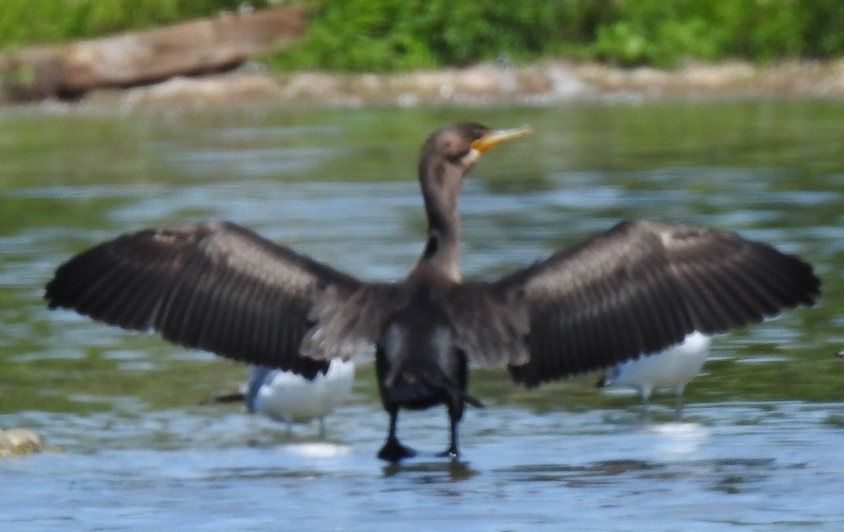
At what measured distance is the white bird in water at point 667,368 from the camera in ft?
37.6

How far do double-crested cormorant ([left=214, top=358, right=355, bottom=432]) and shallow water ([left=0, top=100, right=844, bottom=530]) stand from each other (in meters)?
0.16

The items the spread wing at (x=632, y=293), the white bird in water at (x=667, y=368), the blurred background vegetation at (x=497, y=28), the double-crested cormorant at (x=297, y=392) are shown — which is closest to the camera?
the spread wing at (x=632, y=293)

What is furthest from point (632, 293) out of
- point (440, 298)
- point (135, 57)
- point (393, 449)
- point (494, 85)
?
point (135, 57)

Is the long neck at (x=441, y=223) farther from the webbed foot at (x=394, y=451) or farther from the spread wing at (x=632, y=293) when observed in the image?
the webbed foot at (x=394, y=451)

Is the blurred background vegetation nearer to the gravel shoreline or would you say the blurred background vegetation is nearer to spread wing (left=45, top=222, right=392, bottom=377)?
the gravel shoreline

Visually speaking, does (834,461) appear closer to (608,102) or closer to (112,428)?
(112,428)

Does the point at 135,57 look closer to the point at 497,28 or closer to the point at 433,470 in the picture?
the point at 497,28

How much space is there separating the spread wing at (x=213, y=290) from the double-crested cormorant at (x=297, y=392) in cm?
84

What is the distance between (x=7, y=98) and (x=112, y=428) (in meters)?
21.8

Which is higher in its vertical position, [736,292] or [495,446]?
[736,292]

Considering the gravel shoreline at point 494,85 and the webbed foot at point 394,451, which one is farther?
the gravel shoreline at point 494,85

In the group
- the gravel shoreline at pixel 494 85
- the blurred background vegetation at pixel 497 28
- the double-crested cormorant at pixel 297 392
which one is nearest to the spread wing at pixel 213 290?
the double-crested cormorant at pixel 297 392

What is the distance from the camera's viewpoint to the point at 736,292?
984 centimetres

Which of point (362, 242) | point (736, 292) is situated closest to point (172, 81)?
point (362, 242)
